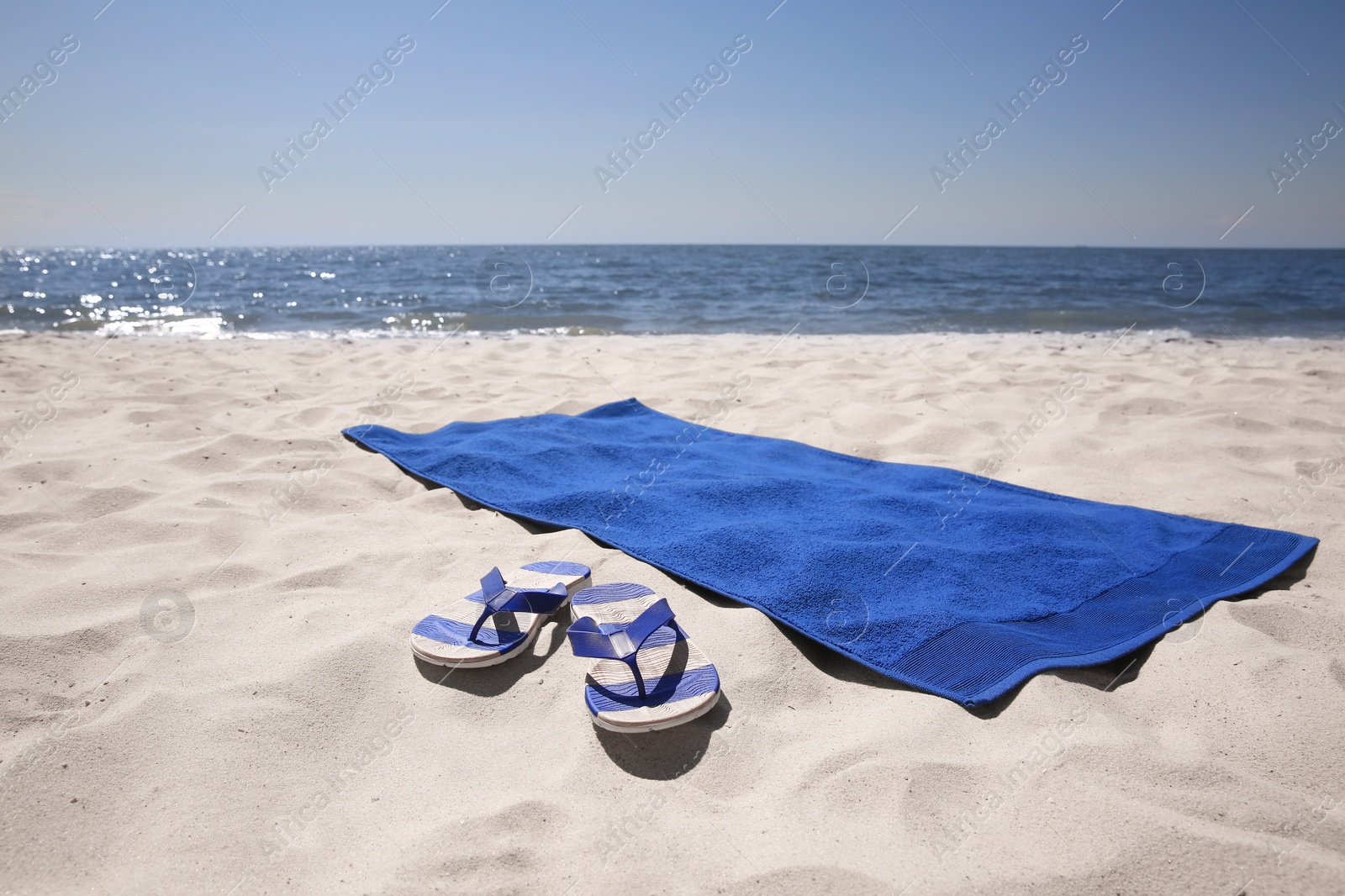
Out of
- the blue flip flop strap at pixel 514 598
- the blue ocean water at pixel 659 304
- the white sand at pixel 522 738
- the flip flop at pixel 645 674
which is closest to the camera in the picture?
the white sand at pixel 522 738

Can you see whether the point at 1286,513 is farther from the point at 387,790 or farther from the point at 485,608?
the point at 387,790

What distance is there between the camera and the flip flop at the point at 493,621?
1857mm

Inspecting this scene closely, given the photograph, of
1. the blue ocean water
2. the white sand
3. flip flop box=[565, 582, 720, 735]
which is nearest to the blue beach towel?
the white sand

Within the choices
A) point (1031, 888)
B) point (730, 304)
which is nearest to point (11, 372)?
point (1031, 888)

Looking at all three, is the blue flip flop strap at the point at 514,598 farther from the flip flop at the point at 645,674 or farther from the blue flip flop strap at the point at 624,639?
the blue flip flop strap at the point at 624,639

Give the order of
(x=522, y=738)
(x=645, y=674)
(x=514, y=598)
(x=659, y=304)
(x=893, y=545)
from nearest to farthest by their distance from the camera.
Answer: (x=522, y=738), (x=645, y=674), (x=514, y=598), (x=893, y=545), (x=659, y=304)

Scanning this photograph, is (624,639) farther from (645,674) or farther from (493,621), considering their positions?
(493,621)

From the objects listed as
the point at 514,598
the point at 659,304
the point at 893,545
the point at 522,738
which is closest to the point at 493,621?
the point at 514,598

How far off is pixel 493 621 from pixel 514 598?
0.29 feet

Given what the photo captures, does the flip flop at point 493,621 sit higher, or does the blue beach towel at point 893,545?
the flip flop at point 493,621

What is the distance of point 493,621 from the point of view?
79.7 inches

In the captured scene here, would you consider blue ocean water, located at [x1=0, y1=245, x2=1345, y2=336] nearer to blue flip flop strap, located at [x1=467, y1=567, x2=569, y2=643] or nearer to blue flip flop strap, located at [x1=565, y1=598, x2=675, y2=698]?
blue flip flop strap, located at [x1=467, y1=567, x2=569, y2=643]

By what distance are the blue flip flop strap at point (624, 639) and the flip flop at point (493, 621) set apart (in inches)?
9.7

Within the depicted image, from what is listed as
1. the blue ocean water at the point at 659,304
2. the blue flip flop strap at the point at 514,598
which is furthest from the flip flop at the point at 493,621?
the blue ocean water at the point at 659,304
